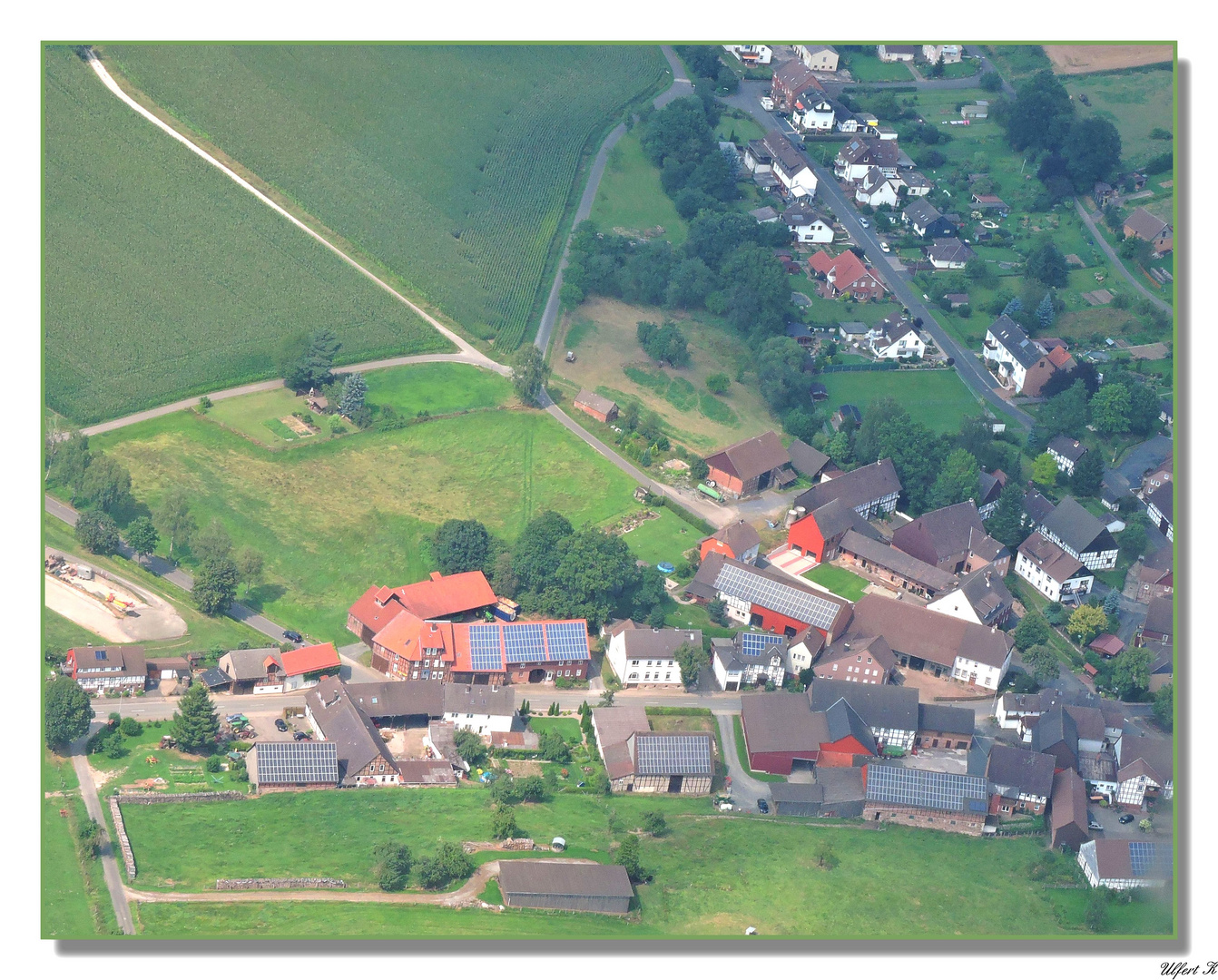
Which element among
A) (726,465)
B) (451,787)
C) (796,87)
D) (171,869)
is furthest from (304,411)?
(796,87)

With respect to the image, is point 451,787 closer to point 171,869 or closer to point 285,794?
point 285,794

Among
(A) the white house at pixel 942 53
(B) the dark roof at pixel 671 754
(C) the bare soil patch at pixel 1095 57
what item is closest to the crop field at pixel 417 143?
(A) the white house at pixel 942 53

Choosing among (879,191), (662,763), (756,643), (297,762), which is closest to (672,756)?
(662,763)

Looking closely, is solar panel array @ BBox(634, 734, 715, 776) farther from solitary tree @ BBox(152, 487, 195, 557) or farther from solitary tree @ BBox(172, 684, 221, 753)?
solitary tree @ BBox(152, 487, 195, 557)

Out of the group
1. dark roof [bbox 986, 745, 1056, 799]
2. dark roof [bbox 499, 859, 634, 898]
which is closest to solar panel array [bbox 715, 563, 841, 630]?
dark roof [bbox 986, 745, 1056, 799]

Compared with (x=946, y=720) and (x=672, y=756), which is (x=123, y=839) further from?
(x=946, y=720)

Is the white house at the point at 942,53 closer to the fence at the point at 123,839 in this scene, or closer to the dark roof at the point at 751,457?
the dark roof at the point at 751,457

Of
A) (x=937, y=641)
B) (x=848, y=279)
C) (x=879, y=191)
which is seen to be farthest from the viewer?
(x=879, y=191)
